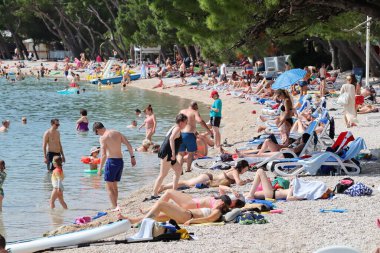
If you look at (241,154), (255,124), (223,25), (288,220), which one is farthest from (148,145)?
(288,220)

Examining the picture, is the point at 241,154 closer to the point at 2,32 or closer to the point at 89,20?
the point at 89,20

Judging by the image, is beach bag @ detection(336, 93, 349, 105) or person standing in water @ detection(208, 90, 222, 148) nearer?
person standing in water @ detection(208, 90, 222, 148)

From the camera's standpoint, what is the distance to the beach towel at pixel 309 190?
10.6m

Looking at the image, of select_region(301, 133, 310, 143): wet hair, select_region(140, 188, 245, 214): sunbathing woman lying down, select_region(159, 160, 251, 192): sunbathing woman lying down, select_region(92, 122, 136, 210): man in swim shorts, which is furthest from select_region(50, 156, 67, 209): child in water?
select_region(301, 133, 310, 143): wet hair

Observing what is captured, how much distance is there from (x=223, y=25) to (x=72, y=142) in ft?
37.5

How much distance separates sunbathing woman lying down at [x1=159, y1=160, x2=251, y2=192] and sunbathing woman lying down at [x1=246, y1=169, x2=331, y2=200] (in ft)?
3.39

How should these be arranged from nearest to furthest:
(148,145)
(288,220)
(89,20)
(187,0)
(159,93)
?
(288,220)
(187,0)
(148,145)
(159,93)
(89,20)

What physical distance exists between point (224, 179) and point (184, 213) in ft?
8.68

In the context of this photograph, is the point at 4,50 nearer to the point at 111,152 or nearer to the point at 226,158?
the point at 226,158

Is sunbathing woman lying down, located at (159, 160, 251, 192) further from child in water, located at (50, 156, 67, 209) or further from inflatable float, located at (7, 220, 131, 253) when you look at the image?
inflatable float, located at (7, 220, 131, 253)

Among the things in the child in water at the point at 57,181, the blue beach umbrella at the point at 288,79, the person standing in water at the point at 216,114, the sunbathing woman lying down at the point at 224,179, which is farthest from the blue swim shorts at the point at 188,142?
the blue beach umbrella at the point at 288,79

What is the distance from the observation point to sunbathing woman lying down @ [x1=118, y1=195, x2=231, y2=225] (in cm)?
951

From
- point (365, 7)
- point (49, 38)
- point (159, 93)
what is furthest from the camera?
point (49, 38)

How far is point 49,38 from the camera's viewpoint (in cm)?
7775
